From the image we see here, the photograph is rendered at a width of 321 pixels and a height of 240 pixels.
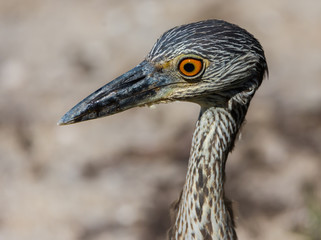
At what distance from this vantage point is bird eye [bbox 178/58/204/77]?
337 cm

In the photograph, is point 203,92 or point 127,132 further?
point 127,132

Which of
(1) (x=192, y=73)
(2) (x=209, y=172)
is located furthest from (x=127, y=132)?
(1) (x=192, y=73)

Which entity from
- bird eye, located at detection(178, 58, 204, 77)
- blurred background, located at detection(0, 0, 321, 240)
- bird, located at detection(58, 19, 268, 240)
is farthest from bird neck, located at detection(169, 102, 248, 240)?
blurred background, located at detection(0, 0, 321, 240)

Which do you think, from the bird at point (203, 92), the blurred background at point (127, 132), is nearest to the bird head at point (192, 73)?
the bird at point (203, 92)

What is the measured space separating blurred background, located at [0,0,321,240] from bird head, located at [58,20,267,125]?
1.81m

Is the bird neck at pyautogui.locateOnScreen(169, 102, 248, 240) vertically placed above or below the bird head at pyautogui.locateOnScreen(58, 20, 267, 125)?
below

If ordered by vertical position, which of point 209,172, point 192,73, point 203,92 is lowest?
point 209,172

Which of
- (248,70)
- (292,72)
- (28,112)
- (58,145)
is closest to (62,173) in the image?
(58,145)

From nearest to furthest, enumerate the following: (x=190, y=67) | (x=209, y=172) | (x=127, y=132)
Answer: (x=190, y=67) → (x=209, y=172) → (x=127, y=132)

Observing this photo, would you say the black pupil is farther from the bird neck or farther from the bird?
the bird neck

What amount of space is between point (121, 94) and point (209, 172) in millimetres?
638

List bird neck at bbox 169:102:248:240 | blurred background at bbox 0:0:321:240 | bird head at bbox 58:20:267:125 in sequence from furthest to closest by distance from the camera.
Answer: blurred background at bbox 0:0:321:240 < bird neck at bbox 169:102:248:240 < bird head at bbox 58:20:267:125

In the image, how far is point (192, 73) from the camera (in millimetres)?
3391

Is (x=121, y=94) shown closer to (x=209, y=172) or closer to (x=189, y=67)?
(x=189, y=67)
